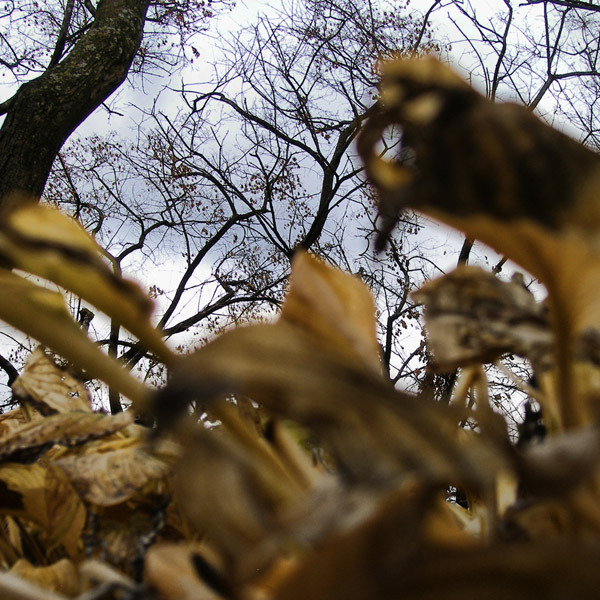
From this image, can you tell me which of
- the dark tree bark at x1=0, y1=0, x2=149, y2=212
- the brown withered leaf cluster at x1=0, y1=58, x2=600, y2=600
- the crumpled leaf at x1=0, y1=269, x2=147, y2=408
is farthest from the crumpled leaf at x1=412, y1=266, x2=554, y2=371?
the dark tree bark at x1=0, y1=0, x2=149, y2=212

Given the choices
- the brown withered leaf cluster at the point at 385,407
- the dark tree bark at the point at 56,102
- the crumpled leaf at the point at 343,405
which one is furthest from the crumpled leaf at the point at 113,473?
the dark tree bark at the point at 56,102

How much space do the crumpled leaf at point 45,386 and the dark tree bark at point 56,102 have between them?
1.76m

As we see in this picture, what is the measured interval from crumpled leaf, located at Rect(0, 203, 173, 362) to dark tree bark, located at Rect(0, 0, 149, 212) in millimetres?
1891

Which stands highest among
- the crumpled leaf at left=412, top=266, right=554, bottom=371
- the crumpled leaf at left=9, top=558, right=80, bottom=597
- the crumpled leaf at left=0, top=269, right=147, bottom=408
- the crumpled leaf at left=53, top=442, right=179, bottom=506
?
the crumpled leaf at left=412, top=266, right=554, bottom=371

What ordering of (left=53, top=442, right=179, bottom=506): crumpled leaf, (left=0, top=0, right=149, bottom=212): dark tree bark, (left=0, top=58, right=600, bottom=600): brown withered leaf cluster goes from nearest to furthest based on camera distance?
(left=0, top=58, right=600, bottom=600): brown withered leaf cluster
(left=53, top=442, right=179, bottom=506): crumpled leaf
(left=0, top=0, right=149, bottom=212): dark tree bark

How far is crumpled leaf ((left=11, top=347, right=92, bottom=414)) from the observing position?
10.8 inches

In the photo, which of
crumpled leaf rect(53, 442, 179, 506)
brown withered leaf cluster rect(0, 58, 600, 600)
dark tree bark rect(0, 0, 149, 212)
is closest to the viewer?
brown withered leaf cluster rect(0, 58, 600, 600)

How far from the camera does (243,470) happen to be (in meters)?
0.12

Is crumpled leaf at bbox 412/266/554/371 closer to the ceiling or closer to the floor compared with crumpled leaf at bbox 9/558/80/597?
closer to the ceiling

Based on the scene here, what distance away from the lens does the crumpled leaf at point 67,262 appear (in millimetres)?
151

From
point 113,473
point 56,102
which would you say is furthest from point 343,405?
point 56,102

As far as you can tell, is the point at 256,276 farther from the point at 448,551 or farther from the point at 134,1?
the point at 448,551

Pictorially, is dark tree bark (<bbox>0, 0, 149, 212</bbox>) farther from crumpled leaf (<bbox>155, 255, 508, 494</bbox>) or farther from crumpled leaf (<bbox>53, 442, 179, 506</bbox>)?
crumpled leaf (<bbox>155, 255, 508, 494</bbox>)

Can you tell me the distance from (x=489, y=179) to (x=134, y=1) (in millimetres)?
4071
